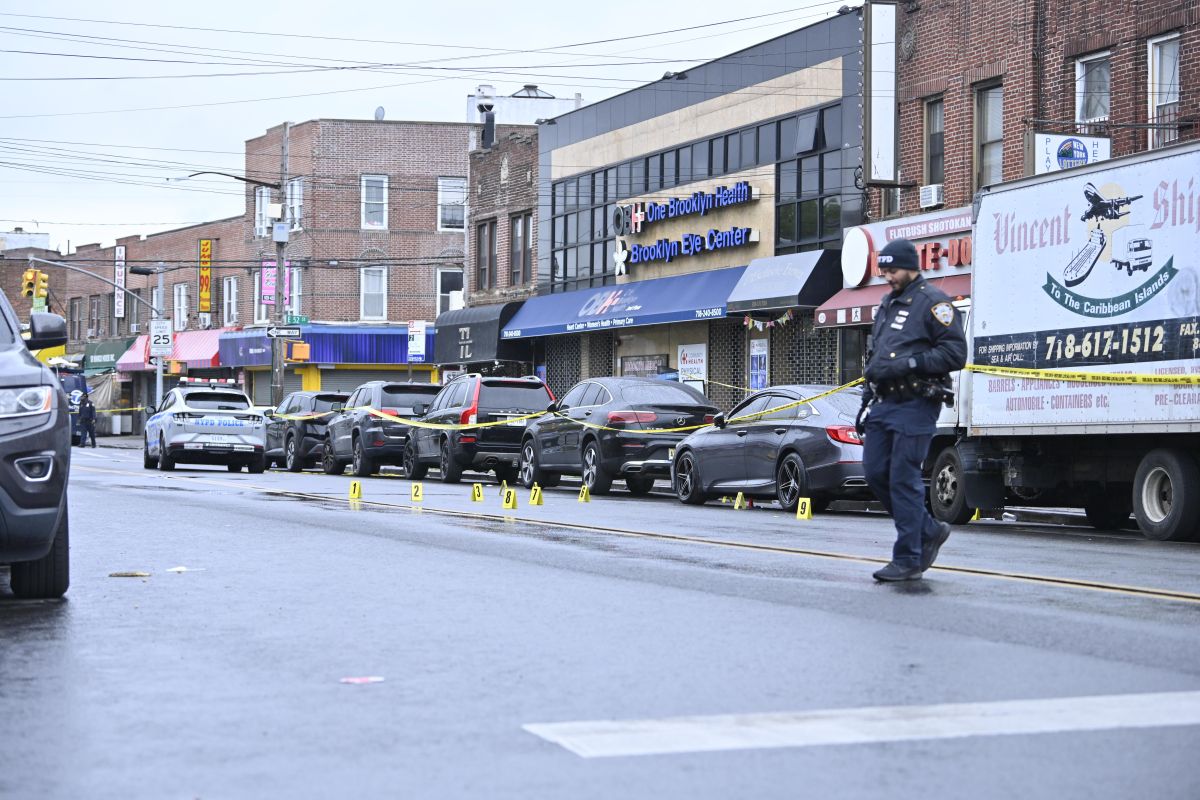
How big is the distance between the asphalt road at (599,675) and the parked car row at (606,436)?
22.8 ft

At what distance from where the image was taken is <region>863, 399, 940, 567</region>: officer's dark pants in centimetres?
985

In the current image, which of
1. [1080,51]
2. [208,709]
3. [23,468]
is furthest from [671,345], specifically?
[208,709]

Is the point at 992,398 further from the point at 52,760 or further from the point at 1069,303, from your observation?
the point at 52,760

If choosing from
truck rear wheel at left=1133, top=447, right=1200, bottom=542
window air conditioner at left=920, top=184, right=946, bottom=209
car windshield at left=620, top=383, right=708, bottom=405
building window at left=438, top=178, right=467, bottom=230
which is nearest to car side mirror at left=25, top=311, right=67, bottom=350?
truck rear wheel at left=1133, top=447, right=1200, bottom=542

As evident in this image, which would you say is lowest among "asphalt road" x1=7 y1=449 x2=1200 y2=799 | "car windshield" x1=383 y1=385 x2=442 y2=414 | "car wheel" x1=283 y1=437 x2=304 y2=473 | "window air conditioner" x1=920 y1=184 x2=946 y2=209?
"car wheel" x1=283 y1=437 x2=304 y2=473

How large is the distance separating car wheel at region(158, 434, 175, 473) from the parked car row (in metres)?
3.20

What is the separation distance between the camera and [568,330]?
1587 inches

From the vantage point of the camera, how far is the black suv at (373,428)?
102 ft

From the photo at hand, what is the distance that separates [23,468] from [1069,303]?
1060 centimetres

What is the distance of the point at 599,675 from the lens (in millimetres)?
6648

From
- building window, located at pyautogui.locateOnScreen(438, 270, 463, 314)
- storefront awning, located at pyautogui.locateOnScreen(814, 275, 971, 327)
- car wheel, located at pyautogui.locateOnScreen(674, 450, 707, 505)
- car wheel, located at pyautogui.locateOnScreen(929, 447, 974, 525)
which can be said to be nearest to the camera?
car wheel, located at pyautogui.locateOnScreen(929, 447, 974, 525)

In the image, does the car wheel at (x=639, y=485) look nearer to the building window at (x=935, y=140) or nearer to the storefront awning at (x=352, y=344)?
the building window at (x=935, y=140)

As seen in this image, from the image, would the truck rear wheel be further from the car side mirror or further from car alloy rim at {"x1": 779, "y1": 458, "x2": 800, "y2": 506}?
the car side mirror

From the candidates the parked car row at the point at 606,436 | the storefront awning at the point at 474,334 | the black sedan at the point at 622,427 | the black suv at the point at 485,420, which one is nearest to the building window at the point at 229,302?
the storefront awning at the point at 474,334
